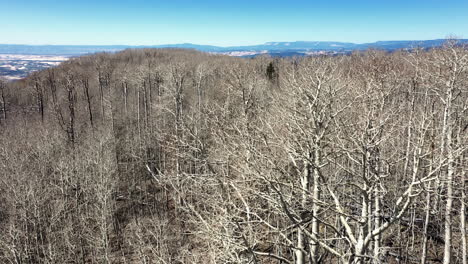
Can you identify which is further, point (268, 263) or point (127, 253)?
point (127, 253)

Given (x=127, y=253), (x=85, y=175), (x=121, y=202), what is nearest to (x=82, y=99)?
(x=121, y=202)

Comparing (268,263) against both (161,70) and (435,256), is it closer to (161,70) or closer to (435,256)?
(435,256)

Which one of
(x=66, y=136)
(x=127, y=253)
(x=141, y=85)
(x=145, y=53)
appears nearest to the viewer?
(x=127, y=253)

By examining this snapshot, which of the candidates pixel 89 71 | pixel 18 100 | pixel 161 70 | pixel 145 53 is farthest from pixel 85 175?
pixel 145 53

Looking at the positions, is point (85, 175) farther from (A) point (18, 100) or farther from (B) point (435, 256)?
(A) point (18, 100)

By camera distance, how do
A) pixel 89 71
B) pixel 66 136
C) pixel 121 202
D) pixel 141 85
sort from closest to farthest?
pixel 121 202 → pixel 66 136 → pixel 141 85 → pixel 89 71

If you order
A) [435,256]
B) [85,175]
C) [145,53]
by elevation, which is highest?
[145,53]

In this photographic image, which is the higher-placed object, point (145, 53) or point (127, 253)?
point (145, 53)
